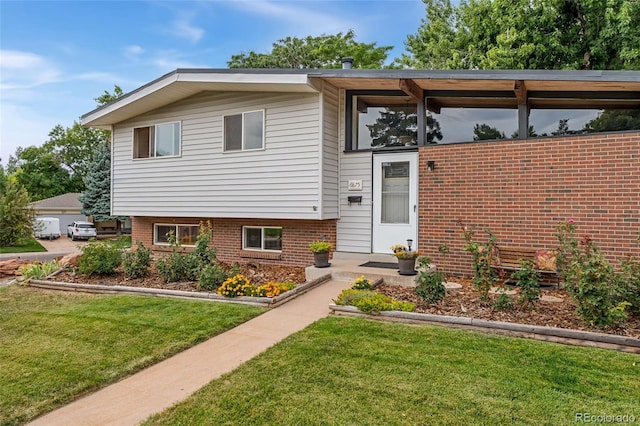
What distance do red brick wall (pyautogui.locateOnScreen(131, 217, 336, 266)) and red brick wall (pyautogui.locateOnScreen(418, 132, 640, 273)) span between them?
2645 millimetres

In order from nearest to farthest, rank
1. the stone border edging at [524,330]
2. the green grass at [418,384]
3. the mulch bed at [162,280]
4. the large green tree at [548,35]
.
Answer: the green grass at [418,384]
the stone border edging at [524,330]
the mulch bed at [162,280]
the large green tree at [548,35]

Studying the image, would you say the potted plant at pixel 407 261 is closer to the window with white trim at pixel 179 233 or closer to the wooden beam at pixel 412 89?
the wooden beam at pixel 412 89

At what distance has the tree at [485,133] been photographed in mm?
7902

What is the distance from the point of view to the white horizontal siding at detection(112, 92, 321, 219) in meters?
9.02

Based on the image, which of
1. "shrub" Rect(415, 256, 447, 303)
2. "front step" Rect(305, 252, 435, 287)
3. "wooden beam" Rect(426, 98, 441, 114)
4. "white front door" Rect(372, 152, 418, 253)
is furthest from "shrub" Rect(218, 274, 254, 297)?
"wooden beam" Rect(426, 98, 441, 114)

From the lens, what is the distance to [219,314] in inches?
225

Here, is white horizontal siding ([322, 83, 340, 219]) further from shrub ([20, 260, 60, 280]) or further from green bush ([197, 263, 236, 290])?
shrub ([20, 260, 60, 280])

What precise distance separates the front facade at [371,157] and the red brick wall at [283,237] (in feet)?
0.12

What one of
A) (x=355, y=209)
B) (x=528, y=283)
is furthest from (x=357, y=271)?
(x=528, y=283)

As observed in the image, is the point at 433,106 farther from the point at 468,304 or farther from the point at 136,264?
the point at 136,264

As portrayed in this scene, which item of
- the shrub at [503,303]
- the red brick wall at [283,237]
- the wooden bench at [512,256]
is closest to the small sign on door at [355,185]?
the red brick wall at [283,237]

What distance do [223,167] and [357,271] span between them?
4.69 meters

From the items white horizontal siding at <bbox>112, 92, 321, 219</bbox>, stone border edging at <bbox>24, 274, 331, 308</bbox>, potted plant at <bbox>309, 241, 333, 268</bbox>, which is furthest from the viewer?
white horizontal siding at <bbox>112, 92, 321, 219</bbox>

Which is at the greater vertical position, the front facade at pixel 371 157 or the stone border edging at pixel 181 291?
the front facade at pixel 371 157
